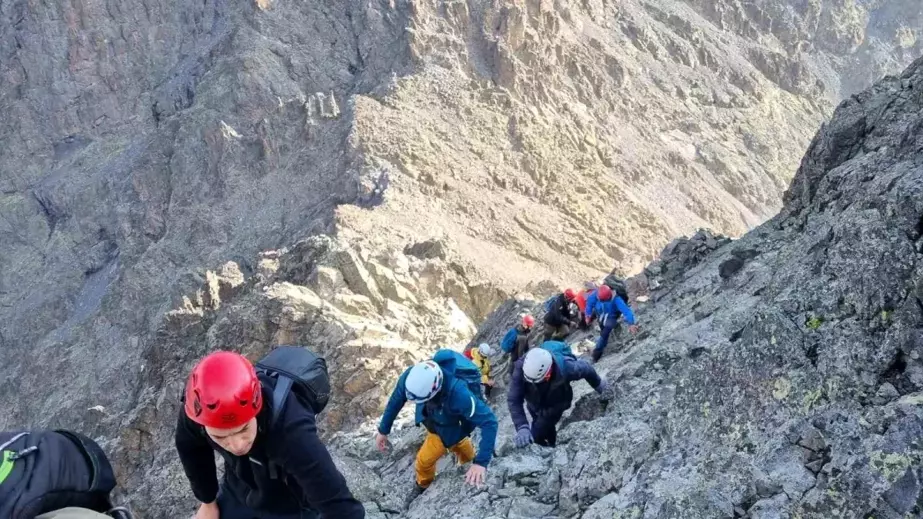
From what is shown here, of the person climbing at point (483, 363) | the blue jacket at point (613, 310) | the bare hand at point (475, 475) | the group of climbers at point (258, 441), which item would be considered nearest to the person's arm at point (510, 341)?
the person climbing at point (483, 363)

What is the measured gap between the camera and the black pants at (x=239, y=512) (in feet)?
12.8

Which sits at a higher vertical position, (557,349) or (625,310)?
(557,349)

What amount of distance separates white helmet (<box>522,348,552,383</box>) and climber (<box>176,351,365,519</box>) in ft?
12.7

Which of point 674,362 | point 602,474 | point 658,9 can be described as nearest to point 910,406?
point 602,474

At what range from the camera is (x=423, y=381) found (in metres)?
6.17

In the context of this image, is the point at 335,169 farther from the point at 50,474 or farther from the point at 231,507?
the point at 50,474

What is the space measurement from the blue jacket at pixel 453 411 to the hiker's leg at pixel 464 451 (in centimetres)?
37

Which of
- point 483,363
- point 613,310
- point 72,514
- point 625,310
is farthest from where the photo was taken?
point 483,363

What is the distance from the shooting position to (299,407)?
3605 mm

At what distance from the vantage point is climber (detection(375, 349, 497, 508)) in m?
6.21

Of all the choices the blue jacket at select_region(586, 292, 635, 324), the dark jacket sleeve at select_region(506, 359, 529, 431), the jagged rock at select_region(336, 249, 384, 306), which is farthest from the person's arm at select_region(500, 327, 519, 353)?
the jagged rock at select_region(336, 249, 384, 306)

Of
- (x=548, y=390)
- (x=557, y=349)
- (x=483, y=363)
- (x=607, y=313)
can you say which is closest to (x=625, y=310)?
(x=607, y=313)

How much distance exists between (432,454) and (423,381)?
156 cm

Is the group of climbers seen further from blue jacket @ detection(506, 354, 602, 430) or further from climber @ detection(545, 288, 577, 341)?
climber @ detection(545, 288, 577, 341)
